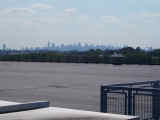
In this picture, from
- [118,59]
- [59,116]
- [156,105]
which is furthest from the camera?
[118,59]

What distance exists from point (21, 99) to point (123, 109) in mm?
9030

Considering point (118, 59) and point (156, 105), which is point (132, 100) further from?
point (118, 59)

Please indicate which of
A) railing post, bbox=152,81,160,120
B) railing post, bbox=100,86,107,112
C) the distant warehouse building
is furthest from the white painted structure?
the distant warehouse building

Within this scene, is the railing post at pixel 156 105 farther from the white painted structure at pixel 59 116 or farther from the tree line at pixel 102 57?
the tree line at pixel 102 57

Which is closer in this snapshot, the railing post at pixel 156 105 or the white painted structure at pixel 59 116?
the white painted structure at pixel 59 116

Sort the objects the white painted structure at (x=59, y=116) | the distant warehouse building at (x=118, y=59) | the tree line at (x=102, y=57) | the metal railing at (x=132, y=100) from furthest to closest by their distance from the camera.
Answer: the distant warehouse building at (x=118, y=59)
the tree line at (x=102, y=57)
the metal railing at (x=132, y=100)
the white painted structure at (x=59, y=116)

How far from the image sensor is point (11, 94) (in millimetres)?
21156

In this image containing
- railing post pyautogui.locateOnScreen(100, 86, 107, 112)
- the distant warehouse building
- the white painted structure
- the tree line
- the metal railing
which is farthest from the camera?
the distant warehouse building

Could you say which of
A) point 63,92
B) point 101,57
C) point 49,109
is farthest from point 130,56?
point 49,109

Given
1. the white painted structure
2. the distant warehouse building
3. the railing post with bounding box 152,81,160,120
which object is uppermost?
the distant warehouse building

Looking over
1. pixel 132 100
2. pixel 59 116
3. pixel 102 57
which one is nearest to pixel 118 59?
pixel 102 57

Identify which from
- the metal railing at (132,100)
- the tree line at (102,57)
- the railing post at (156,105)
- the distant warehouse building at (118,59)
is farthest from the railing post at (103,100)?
the distant warehouse building at (118,59)

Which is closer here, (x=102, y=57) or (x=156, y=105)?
(x=156, y=105)

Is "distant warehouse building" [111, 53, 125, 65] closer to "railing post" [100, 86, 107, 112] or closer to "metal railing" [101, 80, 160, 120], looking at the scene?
"metal railing" [101, 80, 160, 120]
